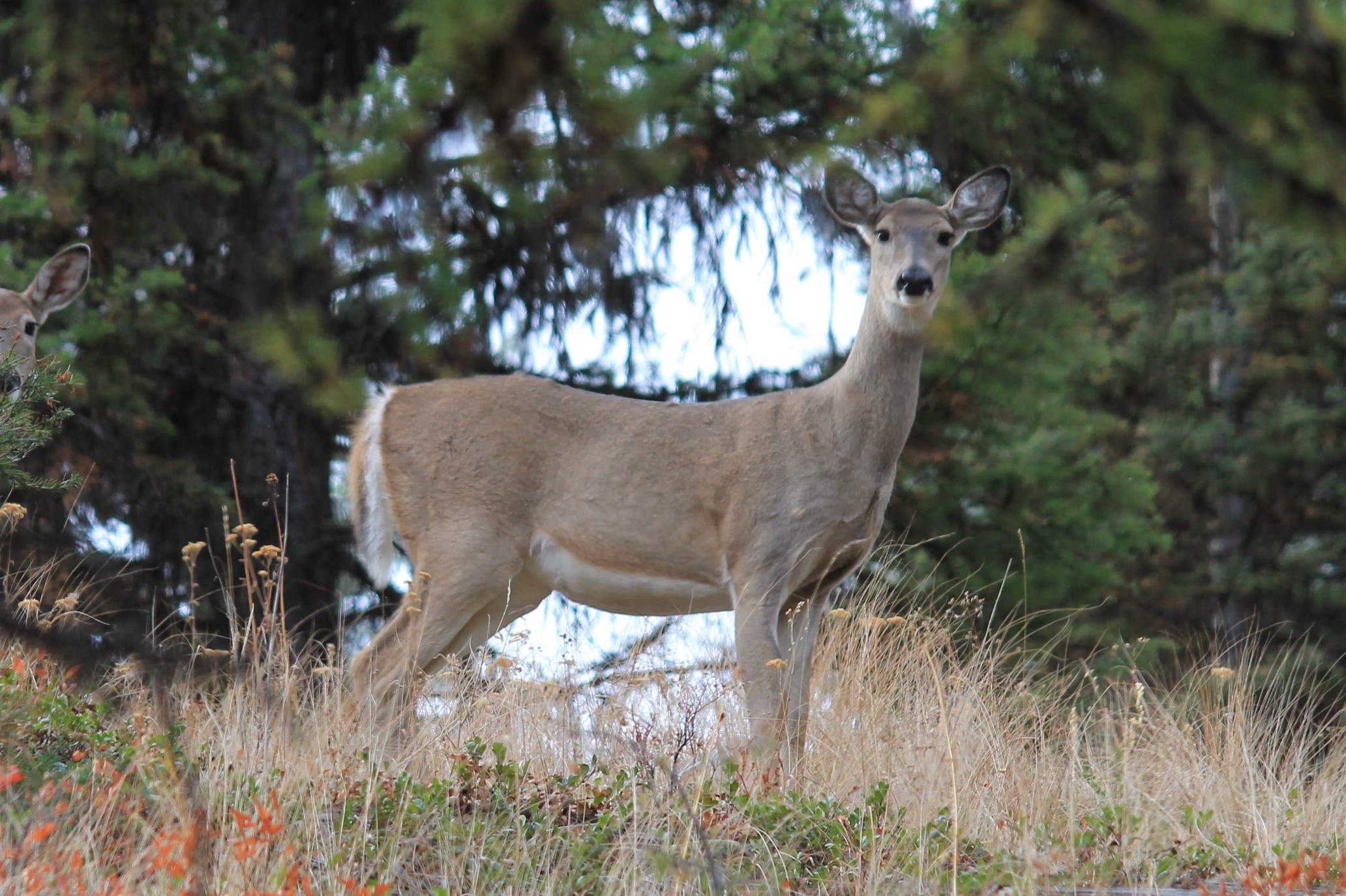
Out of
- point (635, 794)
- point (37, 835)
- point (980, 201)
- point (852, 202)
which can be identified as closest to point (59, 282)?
point (852, 202)

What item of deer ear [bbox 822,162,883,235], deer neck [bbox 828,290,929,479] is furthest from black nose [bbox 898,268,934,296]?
deer ear [bbox 822,162,883,235]

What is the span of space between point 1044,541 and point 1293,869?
234 inches

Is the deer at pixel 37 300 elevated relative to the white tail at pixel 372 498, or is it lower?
elevated

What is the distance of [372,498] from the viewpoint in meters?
6.36

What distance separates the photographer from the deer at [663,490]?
18.6ft

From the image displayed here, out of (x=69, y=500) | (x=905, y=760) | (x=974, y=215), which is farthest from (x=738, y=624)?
(x=69, y=500)

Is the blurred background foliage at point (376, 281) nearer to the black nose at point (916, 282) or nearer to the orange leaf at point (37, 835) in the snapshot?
the black nose at point (916, 282)

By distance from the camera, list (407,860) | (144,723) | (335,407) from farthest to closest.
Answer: (335,407), (144,723), (407,860)

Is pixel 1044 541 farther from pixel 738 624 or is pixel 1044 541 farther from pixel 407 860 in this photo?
pixel 407 860

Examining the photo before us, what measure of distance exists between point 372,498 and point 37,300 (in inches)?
77.0

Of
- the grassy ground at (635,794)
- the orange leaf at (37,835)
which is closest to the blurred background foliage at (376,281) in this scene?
the grassy ground at (635,794)

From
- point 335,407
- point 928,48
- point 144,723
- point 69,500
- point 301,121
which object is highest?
point 301,121

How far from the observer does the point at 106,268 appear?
29.9 ft

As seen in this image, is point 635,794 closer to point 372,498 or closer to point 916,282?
point 916,282
